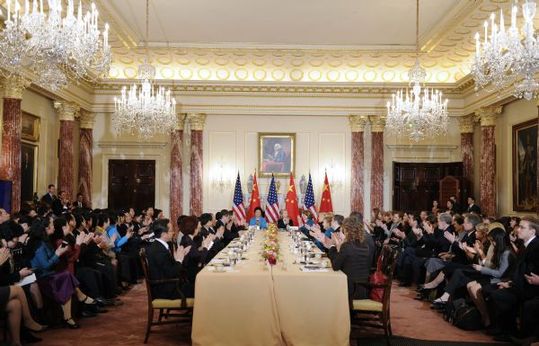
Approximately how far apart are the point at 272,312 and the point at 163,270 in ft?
5.12

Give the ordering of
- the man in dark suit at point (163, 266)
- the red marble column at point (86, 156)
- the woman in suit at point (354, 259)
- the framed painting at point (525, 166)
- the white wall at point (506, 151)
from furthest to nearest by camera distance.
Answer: the red marble column at point (86, 156), the white wall at point (506, 151), the framed painting at point (525, 166), the man in dark suit at point (163, 266), the woman in suit at point (354, 259)

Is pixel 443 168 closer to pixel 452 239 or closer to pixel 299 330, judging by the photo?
pixel 452 239

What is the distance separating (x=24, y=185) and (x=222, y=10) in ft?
22.2

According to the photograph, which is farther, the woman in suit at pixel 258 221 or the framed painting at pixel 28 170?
the woman in suit at pixel 258 221

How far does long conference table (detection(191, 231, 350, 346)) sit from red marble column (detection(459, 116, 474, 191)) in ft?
42.5

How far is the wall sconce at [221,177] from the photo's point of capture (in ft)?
59.8

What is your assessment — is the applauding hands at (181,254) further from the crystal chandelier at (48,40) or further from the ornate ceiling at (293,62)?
the ornate ceiling at (293,62)

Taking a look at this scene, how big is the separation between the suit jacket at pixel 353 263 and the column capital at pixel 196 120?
12.0m

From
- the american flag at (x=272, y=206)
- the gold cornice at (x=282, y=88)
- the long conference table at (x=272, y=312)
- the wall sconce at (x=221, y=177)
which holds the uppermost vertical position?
the gold cornice at (x=282, y=88)

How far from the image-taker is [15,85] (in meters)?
12.3

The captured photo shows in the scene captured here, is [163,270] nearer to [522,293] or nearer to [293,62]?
[522,293]

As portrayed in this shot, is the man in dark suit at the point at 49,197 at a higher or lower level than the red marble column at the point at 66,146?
lower

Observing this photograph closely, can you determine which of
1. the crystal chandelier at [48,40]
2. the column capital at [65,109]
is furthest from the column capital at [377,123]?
the crystal chandelier at [48,40]

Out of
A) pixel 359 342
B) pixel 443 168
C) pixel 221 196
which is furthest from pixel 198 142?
pixel 359 342
